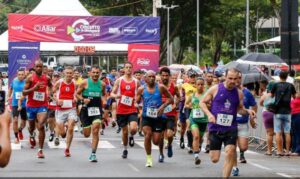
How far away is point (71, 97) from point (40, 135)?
5.34 feet

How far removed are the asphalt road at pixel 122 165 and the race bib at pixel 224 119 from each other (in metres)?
2.21

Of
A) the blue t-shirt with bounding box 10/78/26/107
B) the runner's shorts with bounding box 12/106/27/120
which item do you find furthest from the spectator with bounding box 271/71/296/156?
the blue t-shirt with bounding box 10/78/26/107

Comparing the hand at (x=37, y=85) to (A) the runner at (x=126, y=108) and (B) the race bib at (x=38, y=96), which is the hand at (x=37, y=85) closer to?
(B) the race bib at (x=38, y=96)

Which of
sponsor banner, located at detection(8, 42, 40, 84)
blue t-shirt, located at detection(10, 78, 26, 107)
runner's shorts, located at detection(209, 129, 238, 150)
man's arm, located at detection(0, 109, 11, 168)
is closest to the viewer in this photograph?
man's arm, located at detection(0, 109, 11, 168)

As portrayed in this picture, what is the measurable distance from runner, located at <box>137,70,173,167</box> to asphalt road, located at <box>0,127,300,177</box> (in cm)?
64

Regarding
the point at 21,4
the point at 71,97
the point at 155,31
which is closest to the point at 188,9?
the point at 155,31

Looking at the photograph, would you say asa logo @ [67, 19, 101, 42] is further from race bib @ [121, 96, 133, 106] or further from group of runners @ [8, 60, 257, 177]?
race bib @ [121, 96, 133, 106]

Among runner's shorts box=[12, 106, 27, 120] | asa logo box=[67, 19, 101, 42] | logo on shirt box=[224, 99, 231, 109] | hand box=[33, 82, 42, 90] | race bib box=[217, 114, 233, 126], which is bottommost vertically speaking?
runner's shorts box=[12, 106, 27, 120]

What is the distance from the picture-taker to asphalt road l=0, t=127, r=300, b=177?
45.4ft

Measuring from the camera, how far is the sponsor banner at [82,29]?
1453 inches

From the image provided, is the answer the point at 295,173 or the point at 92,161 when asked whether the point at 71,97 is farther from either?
the point at 295,173

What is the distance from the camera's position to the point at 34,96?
697 inches

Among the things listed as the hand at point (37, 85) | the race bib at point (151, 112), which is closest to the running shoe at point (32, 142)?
the hand at point (37, 85)

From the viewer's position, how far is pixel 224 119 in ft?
38.2
